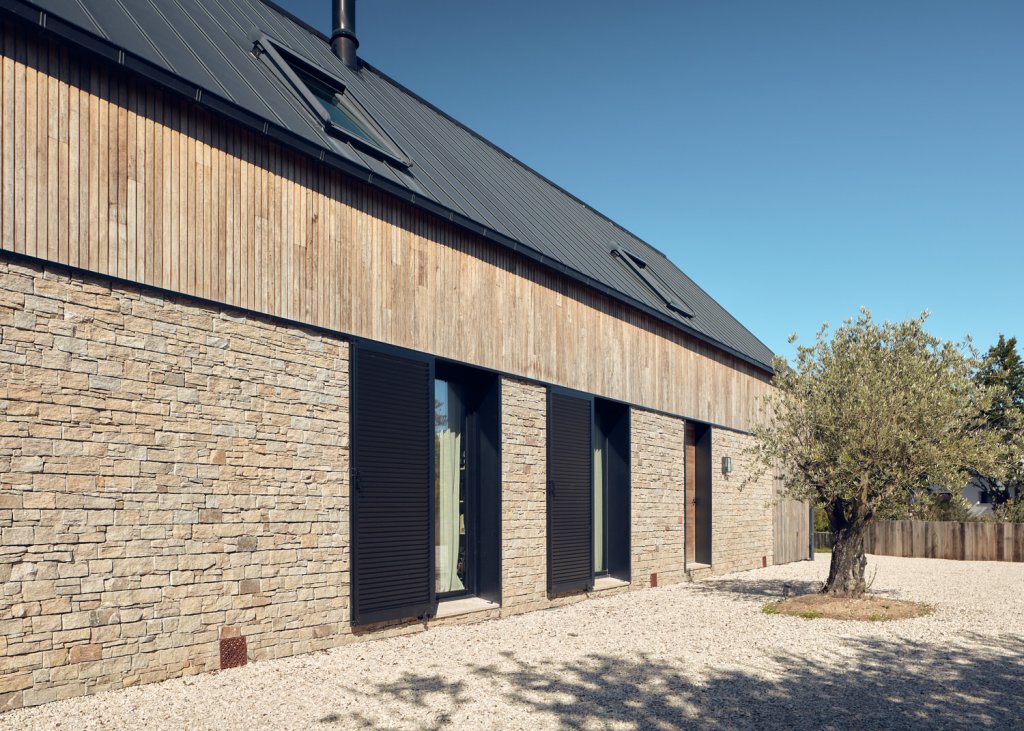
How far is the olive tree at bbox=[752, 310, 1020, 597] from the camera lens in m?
11.2

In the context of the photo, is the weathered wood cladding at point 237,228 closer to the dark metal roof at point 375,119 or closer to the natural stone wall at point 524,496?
the dark metal roof at point 375,119

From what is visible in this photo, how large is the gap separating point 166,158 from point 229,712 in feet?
14.7

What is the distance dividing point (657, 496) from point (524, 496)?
13.5 ft

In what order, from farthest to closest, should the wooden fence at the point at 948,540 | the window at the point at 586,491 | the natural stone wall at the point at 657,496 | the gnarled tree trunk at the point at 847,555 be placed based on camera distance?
the wooden fence at the point at 948,540
the natural stone wall at the point at 657,496
the window at the point at 586,491
the gnarled tree trunk at the point at 847,555

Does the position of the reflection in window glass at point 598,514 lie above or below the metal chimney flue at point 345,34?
below

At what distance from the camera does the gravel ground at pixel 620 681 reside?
6.02 meters

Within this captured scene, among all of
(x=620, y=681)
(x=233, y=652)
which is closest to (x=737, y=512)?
(x=620, y=681)

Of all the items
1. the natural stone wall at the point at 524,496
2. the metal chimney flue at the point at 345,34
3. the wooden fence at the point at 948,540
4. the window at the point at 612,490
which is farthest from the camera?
the wooden fence at the point at 948,540

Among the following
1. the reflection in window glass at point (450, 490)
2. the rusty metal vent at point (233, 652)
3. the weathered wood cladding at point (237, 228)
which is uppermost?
the weathered wood cladding at point (237, 228)

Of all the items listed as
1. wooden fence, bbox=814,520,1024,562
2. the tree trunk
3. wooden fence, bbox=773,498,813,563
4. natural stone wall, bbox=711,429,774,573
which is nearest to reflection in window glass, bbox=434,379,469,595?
the tree trunk

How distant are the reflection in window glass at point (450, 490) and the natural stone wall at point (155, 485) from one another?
6.50 ft

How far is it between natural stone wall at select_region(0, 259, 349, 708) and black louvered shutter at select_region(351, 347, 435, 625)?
22 centimetres

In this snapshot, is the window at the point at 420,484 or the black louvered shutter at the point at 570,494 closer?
the window at the point at 420,484

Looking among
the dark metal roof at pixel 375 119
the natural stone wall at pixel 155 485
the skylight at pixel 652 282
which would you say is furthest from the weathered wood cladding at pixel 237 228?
the skylight at pixel 652 282
